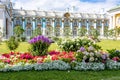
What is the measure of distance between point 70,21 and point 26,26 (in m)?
8.65

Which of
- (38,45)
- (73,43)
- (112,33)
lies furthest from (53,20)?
(38,45)

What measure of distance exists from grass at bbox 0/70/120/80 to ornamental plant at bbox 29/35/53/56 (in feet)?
10.2

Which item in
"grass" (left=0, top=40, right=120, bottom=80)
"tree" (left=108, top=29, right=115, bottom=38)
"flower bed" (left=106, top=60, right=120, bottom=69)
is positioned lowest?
"grass" (left=0, top=40, right=120, bottom=80)

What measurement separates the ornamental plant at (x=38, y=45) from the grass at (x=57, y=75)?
312cm

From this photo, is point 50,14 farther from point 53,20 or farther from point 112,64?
point 112,64

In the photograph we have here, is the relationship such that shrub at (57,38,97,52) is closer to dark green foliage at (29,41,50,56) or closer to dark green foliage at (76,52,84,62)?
dark green foliage at (29,41,50,56)

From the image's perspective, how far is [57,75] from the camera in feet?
25.6

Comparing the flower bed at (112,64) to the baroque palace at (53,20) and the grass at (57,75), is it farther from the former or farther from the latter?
the baroque palace at (53,20)

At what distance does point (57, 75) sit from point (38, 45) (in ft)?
12.6

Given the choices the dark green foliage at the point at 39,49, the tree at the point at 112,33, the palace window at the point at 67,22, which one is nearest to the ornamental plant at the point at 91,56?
the dark green foliage at the point at 39,49

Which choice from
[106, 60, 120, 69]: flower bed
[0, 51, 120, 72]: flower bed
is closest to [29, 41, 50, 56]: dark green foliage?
[0, 51, 120, 72]: flower bed

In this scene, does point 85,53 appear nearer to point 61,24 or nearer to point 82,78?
point 82,78

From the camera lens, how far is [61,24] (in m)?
54.4

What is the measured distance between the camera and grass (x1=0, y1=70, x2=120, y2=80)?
24.1 feet
